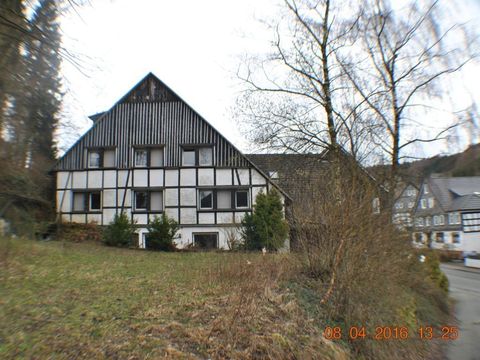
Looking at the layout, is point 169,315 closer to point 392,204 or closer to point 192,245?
point 392,204

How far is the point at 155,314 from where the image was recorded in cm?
584

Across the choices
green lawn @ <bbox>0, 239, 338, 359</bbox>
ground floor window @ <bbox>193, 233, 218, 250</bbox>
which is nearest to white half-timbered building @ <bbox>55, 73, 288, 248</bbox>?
ground floor window @ <bbox>193, 233, 218, 250</bbox>

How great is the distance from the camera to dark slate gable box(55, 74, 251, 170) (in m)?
24.9

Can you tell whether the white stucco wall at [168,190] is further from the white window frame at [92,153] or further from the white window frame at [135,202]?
the white window frame at [92,153]

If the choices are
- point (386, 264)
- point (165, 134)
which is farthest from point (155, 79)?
point (386, 264)

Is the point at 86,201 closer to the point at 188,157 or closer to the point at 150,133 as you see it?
the point at 150,133

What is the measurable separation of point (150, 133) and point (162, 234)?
7146 millimetres

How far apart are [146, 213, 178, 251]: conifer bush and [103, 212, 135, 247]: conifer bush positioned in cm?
126

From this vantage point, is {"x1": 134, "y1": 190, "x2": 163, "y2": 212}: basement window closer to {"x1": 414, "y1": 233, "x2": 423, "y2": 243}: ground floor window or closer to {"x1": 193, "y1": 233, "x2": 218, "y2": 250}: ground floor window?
{"x1": 193, "y1": 233, "x2": 218, "y2": 250}: ground floor window

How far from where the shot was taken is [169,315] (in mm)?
5879

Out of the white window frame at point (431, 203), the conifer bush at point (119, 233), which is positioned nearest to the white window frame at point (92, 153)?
the conifer bush at point (119, 233)

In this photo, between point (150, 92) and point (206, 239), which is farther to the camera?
point (150, 92)

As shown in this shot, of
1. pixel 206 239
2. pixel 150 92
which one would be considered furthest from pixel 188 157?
pixel 206 239

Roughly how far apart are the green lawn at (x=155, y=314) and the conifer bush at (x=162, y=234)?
13.1 metres
